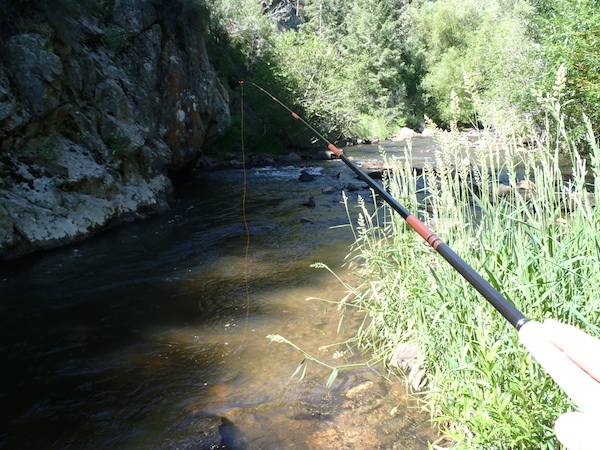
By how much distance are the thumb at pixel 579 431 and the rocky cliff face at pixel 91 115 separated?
297 inches

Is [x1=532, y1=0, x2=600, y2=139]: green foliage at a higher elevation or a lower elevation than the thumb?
higher

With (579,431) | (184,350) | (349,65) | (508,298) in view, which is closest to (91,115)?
(184,350)

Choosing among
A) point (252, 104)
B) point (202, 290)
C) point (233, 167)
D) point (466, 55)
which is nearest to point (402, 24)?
point (466, 55)

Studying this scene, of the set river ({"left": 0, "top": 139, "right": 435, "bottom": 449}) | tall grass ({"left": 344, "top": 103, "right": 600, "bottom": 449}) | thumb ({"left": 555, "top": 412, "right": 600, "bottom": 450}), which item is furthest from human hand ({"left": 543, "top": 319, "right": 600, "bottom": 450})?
river ({"left": 0, "top": 139, "right": 435, "bottom": 449})

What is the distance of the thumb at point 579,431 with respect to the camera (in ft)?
3.08

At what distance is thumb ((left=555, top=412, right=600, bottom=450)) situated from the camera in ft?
3.08

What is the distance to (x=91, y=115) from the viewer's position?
30.9 feet

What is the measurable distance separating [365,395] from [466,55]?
3770cm

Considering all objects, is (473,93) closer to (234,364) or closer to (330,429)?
(330,429)

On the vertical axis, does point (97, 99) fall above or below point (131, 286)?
above

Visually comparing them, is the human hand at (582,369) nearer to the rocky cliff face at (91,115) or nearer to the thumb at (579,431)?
the thumb at (579,431)

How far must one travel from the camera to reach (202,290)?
5738 mm

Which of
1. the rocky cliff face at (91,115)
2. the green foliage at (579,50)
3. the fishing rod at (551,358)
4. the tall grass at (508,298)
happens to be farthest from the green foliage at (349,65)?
the fishing rod at (551,358)

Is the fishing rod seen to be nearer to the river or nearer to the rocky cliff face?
the river
